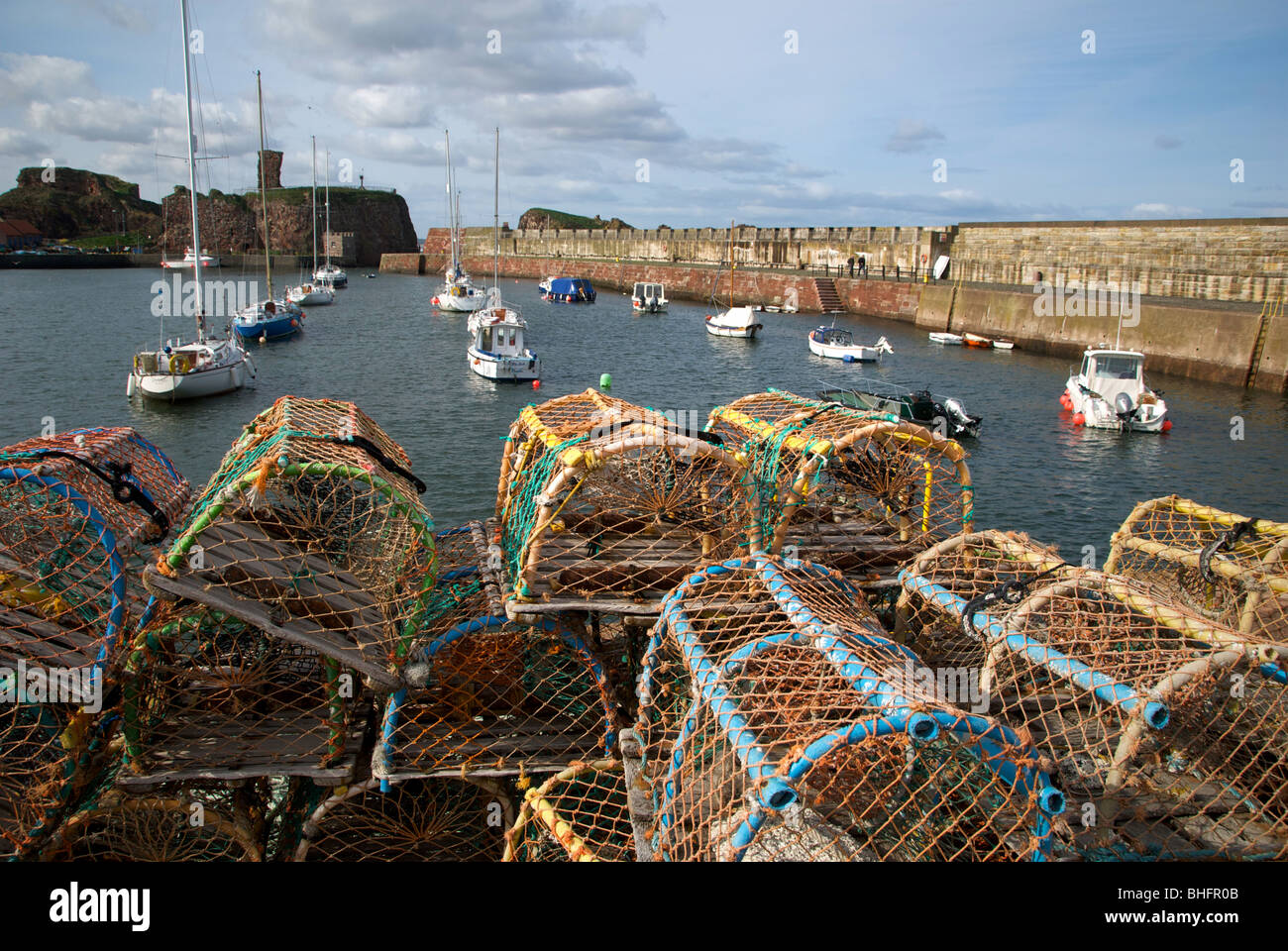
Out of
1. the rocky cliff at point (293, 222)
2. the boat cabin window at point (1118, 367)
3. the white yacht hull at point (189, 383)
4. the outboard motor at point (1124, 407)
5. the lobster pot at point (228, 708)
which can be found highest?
the rocky cliff at point (293, 222)

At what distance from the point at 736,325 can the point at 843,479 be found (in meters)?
33.2

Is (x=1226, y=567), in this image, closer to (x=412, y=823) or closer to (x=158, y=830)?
(x=412, y=823)

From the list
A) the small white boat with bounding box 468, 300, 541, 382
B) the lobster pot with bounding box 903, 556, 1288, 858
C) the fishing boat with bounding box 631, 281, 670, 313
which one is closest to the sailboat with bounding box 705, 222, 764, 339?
the fishing boat with bounding box 631, 281, 670, 313

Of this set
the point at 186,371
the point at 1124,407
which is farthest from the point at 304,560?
the point at 1124,407

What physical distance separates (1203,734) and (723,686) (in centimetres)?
223

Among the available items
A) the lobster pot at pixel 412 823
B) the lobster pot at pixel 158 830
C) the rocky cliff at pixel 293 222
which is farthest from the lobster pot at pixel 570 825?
the rocky cliff at pixel 293 222

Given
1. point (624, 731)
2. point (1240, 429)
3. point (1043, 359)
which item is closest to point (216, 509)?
point (624, 731)

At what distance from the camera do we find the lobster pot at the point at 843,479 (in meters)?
5.25

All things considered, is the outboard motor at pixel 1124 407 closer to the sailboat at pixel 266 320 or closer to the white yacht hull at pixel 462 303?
the sailboat at pixel 266 320

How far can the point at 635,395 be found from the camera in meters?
25.2

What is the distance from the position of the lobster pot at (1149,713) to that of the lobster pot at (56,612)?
12.8 feet

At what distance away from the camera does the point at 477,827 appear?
458 centimetres

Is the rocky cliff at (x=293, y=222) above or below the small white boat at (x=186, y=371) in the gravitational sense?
above

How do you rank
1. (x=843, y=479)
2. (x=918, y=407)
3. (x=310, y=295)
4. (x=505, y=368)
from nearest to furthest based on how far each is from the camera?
1. (x=843, y=479)
2. (x=918, y=407)
3. (x=505, y=368)
4. (x=310, y=295)
